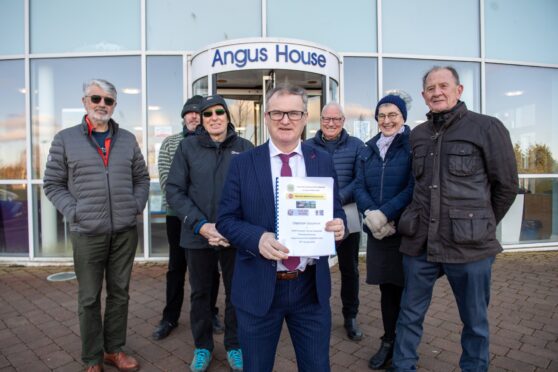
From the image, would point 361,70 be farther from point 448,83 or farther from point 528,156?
point 448,83

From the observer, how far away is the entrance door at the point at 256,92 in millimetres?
6219

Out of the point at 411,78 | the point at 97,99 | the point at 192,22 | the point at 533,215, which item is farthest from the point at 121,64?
the point at 533,215

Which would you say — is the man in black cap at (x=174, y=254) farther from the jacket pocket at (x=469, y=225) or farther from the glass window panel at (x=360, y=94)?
the glass window panel at (x=360, y=94)

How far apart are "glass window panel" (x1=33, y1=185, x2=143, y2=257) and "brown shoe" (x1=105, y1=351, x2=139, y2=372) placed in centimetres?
376

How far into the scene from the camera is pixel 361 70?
7.26 m

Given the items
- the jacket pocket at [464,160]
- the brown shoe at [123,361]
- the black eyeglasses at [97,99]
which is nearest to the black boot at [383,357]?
the jacket pocket at [464,160]

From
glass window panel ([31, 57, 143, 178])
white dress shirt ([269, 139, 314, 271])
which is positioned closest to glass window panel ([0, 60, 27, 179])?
glass window panel ([31, 57, 143, 178])

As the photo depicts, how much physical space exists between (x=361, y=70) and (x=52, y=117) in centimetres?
535

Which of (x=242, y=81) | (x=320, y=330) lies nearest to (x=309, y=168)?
(x=320, y=330)

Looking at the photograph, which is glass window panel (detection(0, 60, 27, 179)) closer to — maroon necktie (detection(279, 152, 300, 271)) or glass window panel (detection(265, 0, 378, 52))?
glass window panel (detection(265, 0, 378, 52))

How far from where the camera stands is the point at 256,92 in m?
7.36

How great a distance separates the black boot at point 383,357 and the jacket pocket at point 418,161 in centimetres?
138

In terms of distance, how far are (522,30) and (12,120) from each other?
30.4ft

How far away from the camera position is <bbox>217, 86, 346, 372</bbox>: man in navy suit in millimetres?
1992
